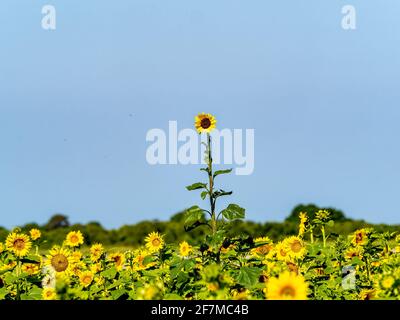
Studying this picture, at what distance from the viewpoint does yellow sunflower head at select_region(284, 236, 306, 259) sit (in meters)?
6.17

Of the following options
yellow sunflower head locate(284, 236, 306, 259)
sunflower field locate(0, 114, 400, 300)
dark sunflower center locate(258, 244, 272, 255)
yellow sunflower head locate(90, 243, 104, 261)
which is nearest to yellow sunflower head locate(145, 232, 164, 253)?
sunflower field locate(0, 114, 400, 300)

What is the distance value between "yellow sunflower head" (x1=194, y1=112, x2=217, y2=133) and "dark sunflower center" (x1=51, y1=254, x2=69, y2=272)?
191 cm

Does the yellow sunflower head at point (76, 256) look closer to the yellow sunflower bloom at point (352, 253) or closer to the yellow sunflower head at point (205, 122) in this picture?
the yellow sunflower head at point (205, 122)

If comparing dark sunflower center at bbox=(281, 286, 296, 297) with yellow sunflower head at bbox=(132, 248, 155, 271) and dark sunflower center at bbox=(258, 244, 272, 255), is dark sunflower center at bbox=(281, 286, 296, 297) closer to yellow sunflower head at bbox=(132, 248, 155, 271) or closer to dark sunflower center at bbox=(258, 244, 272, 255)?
yellow sunflower head at bbox=(132, 248, 155, 271)

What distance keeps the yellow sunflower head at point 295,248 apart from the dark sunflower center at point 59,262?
2174mm

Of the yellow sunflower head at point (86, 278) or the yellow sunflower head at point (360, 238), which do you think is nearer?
the yellow sunflower head at point (86, 278)

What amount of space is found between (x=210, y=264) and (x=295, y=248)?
1165 mm

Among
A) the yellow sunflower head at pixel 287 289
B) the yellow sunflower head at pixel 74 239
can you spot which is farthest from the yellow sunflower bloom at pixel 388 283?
the yellow sunflower head at pixel 74 239

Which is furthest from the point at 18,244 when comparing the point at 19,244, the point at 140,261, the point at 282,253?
the point at 282,253

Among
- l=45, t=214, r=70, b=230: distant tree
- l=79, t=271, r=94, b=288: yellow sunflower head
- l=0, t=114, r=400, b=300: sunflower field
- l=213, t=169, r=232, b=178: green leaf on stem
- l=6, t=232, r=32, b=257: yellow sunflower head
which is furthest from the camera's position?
l=45, t=214, r=70, b=230: distant tree

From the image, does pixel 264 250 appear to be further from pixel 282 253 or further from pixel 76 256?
pixel 76 256

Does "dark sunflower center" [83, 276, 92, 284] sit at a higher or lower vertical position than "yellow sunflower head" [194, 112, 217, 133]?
lower

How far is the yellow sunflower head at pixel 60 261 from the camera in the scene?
22.2 ft
